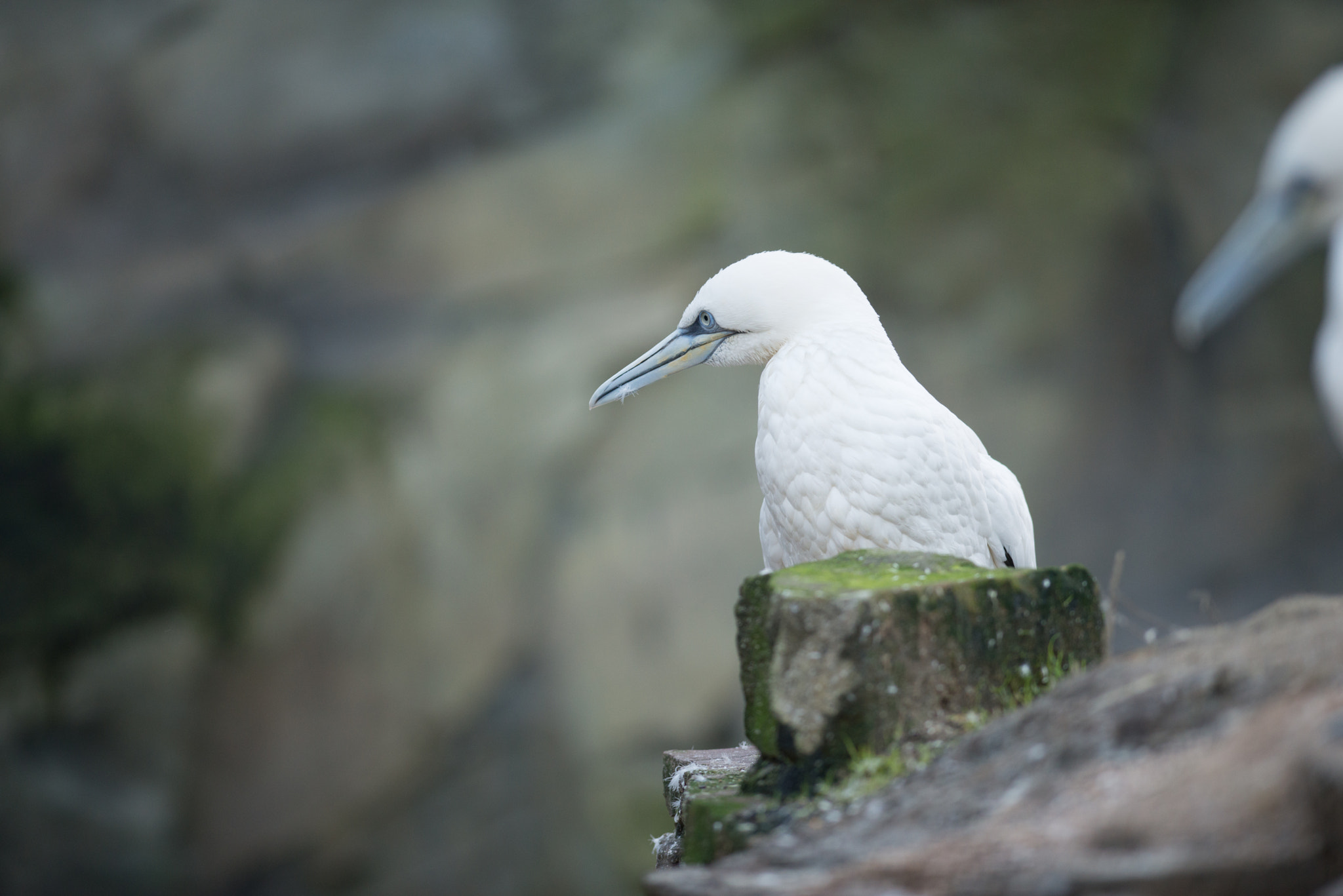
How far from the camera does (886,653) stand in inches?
88.0

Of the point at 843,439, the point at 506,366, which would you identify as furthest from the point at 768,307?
the point at 506,366

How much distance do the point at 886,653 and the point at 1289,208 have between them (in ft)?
4.47

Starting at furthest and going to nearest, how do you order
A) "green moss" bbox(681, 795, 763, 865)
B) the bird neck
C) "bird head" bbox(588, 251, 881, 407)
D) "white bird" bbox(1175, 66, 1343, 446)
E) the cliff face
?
"bird head" bbox(588, 251, 881, 407) → the bird neck → "white bird" bbox(1175, 66, 1343, 446) → "green moss" bbox(681, 795, 763, 865) → the cliff face

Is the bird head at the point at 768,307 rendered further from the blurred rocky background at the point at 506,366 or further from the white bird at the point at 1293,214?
the blurred rocky background at the point at 506,366

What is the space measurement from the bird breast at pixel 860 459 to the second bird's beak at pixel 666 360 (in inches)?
14.3

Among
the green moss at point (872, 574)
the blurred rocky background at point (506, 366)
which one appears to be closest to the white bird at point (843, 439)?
the green moss at point (872, 574)

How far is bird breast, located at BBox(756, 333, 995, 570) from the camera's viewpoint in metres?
2.90

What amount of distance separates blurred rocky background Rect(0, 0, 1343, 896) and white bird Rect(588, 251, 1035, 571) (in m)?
3.69

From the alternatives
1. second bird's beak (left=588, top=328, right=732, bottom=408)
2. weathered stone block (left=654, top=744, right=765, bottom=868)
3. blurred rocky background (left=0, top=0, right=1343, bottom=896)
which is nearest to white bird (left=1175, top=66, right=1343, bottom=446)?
second bird's beak (left=588, top=328, right=732, bottom=408)

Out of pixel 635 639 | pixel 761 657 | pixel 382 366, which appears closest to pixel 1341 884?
pixel 761 657

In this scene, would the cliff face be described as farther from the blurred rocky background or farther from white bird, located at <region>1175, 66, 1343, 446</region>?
the blurred rocky background

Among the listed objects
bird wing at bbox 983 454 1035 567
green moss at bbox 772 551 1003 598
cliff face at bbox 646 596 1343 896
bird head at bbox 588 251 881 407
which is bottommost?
cliff face at bbox 646 596 1343 896

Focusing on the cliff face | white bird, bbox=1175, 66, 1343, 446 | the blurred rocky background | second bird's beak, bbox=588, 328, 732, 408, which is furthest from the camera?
the blurred rocky background

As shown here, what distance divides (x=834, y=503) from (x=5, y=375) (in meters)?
5.30
